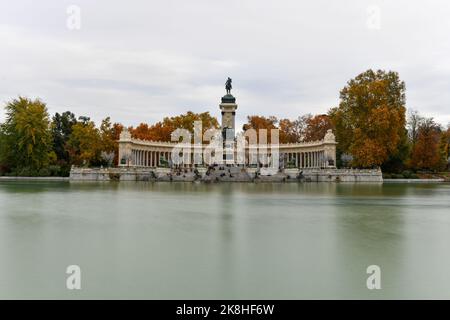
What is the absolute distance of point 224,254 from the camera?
979cm

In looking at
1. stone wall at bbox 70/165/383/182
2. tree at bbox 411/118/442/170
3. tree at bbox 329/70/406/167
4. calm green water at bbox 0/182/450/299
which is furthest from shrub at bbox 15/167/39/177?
tree at bbox 411/118/442/170

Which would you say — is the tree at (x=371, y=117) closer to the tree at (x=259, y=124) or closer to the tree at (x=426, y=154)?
the tree at (x=426, y=154)

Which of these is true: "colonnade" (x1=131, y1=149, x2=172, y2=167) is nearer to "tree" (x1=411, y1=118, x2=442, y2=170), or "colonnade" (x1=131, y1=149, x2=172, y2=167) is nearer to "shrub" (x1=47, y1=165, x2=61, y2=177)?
"shrub" (x1=47, y1=165, x2=61, y2=177)

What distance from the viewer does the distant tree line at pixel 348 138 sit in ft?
188

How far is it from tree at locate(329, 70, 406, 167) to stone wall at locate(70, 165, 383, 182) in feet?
8.84

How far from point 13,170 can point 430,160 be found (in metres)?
61.5

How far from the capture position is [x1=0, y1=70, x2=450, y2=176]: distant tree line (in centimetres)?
5728

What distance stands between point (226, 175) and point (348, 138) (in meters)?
20.7

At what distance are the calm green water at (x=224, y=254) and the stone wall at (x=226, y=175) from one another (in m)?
34.8

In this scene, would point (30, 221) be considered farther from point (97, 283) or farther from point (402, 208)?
point (402, 208)

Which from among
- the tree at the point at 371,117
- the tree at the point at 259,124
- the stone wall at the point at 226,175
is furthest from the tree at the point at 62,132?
the tree at the point at 371,117

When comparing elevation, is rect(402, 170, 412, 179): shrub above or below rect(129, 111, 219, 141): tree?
below

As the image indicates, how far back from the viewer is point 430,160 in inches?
2511

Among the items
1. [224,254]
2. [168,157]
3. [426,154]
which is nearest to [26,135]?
[168,157]
